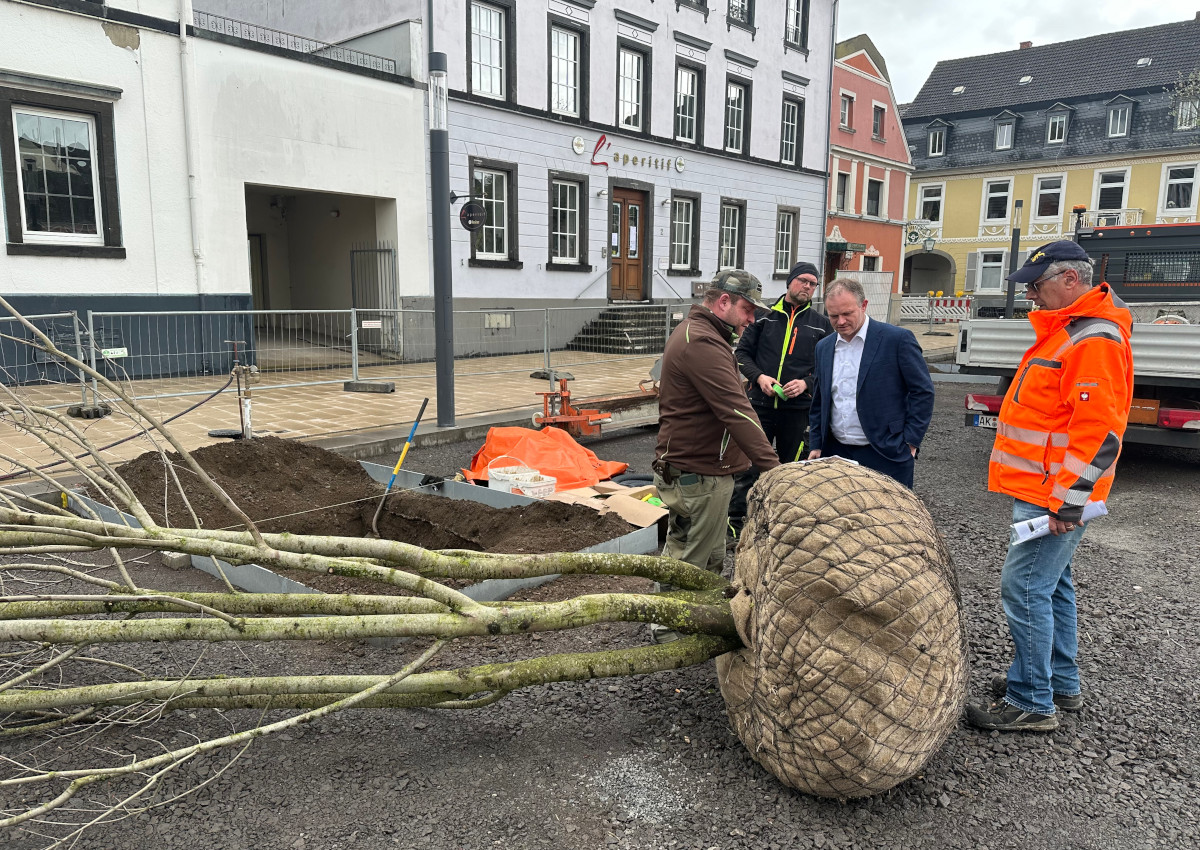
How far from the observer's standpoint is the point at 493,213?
16.7 metres

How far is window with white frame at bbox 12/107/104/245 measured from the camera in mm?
10852

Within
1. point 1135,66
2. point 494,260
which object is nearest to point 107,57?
point 494,260

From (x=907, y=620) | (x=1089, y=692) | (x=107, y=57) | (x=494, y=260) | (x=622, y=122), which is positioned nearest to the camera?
(x=907, y=620)

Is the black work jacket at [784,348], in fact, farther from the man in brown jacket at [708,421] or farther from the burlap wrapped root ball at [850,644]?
the burlap wrapped root ball at [850,644]

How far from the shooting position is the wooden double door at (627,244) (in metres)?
19.5

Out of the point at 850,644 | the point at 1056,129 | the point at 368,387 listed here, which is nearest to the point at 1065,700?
the point at 850,644

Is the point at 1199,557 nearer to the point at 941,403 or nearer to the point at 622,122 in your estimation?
the point at 941,403

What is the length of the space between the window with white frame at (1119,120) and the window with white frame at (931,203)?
772cm

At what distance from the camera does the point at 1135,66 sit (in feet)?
121

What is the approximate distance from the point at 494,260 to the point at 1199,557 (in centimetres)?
1369

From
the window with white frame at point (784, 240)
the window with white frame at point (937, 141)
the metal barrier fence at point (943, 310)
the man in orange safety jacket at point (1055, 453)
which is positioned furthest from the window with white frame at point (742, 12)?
the window with white frame at point (937, 141)

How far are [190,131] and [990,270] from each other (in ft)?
123

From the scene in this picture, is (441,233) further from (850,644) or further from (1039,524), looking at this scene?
(850,644)

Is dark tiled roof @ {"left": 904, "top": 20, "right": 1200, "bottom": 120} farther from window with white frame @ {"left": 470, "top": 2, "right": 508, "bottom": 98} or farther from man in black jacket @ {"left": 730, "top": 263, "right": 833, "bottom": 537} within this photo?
man in black jacket @ {"left": 730, "top": 263, "right": 833, "bottom": 537}
